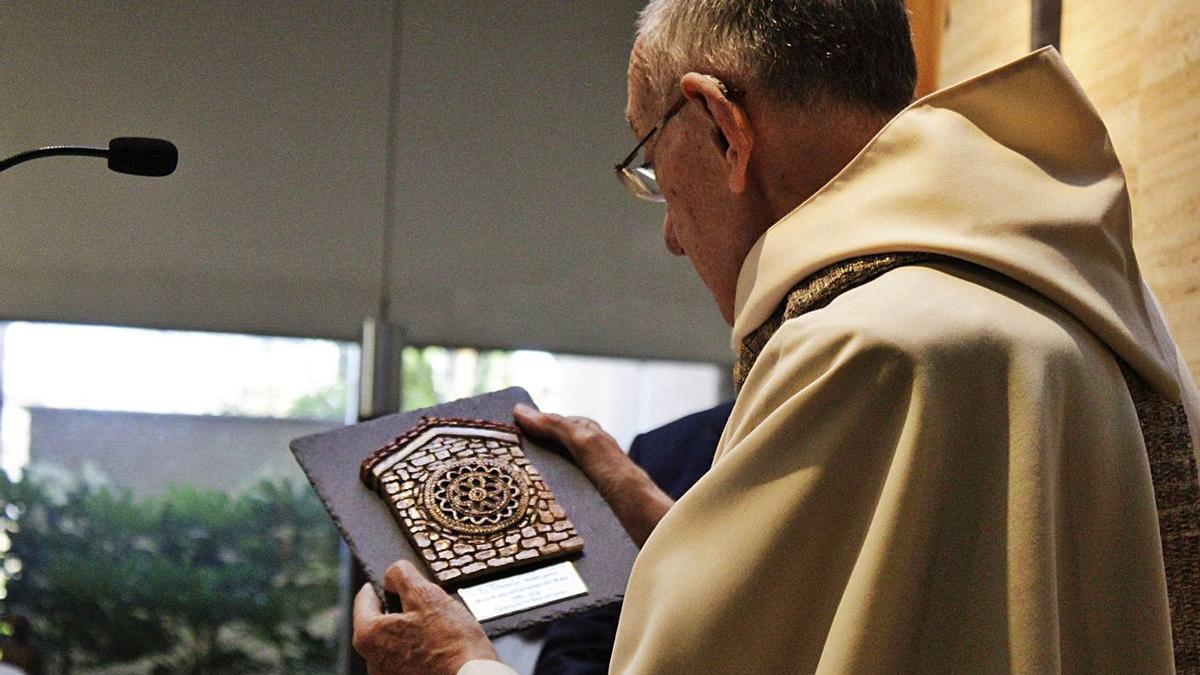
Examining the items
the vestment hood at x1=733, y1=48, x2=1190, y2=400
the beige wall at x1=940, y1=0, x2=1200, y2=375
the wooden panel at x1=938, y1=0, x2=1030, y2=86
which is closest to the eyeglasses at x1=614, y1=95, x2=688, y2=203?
the vestment hood at x1=733, y1=48, x2=1190, y2=400

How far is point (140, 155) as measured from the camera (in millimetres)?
1552

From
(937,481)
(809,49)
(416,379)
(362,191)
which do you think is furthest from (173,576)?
(937,481)

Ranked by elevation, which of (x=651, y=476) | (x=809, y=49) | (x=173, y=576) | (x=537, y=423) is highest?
(x=809, y=49)

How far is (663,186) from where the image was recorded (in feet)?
4.82

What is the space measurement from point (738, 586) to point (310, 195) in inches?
108

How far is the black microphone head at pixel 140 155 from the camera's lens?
1.54 m

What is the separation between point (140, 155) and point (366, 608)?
560 mm

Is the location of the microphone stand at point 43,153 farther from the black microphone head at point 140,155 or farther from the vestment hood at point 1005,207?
the vestment hood at point 1005,207

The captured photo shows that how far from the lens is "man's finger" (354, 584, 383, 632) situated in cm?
155

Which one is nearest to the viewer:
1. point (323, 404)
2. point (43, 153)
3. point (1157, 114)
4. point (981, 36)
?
point (43, 153)

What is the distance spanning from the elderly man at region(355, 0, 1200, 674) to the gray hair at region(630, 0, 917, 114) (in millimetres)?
123

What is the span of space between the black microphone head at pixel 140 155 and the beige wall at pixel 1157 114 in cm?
158

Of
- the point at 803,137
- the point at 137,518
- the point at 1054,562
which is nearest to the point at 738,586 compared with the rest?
the point at 1054,562

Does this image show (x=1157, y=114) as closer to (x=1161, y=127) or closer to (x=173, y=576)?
(x=1161, y=127)
